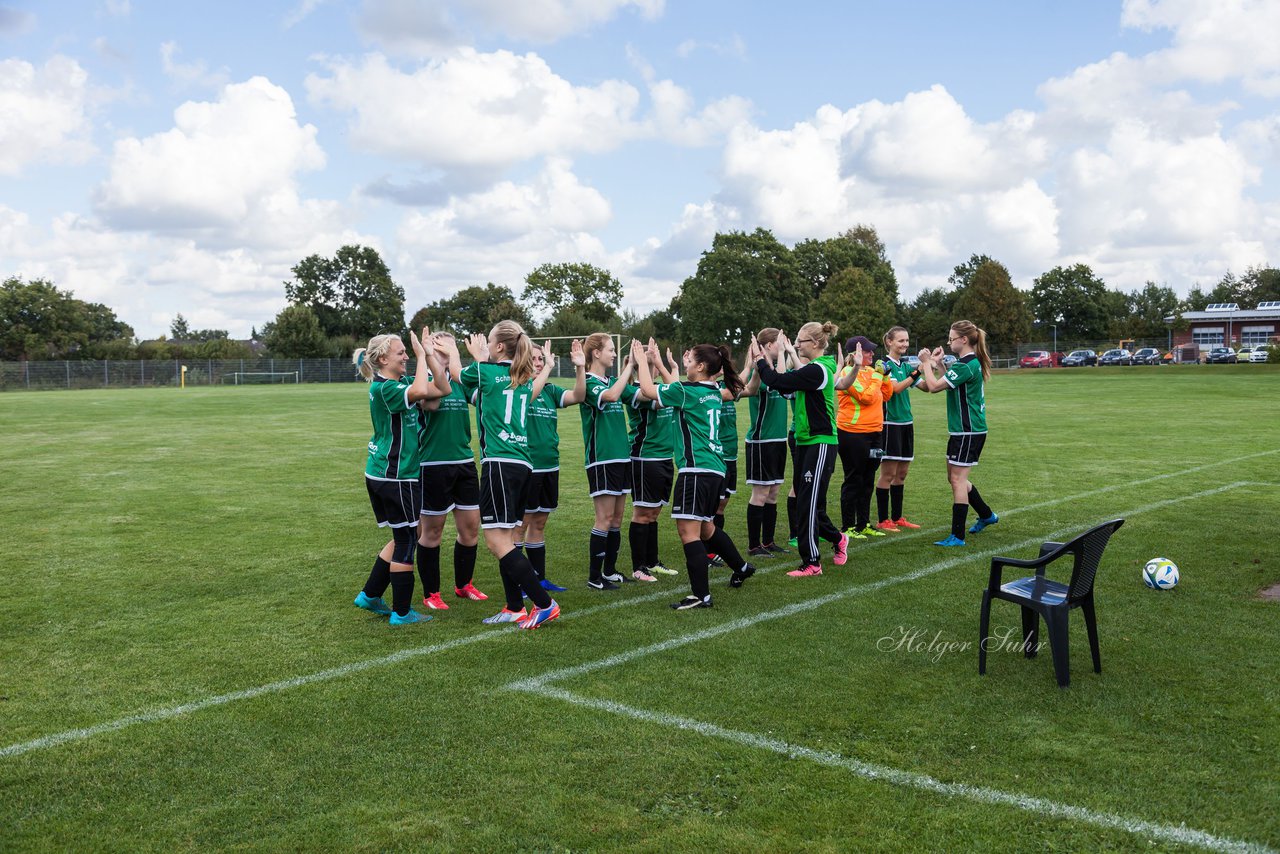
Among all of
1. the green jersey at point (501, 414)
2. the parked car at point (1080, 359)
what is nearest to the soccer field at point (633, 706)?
the green jersey at point (501, 414)

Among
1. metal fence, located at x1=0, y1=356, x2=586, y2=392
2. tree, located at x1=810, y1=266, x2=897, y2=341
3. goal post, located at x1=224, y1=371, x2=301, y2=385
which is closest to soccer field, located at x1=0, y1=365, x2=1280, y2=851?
metal fence, located at x1=0, y1=356, x2=586, y2=392

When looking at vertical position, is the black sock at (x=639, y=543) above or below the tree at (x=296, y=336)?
below

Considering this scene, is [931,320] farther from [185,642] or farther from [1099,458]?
[185,642]

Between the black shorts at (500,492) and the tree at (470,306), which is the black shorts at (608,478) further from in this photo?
the tree at (470,306)

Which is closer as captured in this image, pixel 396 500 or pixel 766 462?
pixel 396 500

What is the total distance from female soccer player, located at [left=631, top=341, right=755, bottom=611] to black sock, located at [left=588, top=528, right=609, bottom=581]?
0.88 metres

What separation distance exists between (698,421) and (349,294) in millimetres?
93529

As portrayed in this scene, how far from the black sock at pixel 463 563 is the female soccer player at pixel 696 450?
155 centimetres

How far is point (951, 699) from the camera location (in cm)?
510

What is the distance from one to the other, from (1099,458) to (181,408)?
1142 inches

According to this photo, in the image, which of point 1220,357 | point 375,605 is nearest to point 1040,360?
point 1220,357

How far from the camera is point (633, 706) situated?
16.6 feet

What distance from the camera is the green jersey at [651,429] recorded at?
7.66 meters

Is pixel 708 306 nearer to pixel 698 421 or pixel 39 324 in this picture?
pixel 39 324
